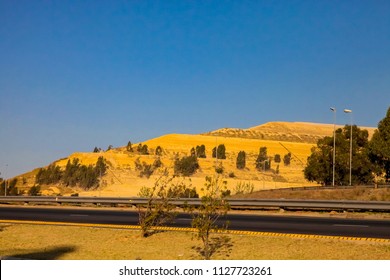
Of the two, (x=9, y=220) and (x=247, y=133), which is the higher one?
(x=247, y=133)

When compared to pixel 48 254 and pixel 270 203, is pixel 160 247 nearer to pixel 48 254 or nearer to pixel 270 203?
pixel 48 254

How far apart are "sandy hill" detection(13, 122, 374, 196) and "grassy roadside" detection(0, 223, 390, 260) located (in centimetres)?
3126

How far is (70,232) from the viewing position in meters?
16.6

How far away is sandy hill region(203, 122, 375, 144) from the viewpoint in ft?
445

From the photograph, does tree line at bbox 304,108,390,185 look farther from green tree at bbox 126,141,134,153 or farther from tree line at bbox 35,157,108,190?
green tree at bbox 126,141,134,153

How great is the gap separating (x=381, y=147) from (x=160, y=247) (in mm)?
37698

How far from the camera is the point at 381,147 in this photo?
46156 mm

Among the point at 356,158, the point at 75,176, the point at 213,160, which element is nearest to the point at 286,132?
the point at 213,160

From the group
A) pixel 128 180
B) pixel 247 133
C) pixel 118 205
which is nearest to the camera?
pixel 118 205

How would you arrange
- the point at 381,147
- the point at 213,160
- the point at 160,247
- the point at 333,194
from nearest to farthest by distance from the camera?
the point at 160,247 → the point at 333,194 → the point at 381,147 → the point at 213,160

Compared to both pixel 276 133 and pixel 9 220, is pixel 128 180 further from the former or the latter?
pixel 276 133
